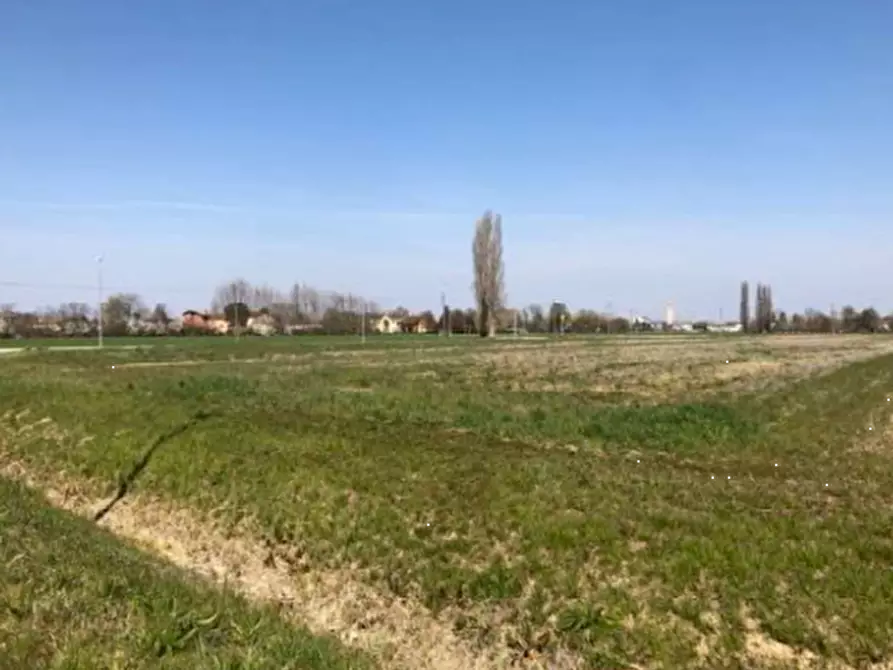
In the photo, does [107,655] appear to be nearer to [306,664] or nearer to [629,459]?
[306,664]

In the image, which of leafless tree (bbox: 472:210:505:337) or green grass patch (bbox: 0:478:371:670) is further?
leafless tree (bbox: 472:210:505:337)

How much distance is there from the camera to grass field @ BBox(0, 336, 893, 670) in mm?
8047

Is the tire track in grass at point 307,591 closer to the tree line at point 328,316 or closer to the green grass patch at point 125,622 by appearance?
the green grass patch at point 125,622

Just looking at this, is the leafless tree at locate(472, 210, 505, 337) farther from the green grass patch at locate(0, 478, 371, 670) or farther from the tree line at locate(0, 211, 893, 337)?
the green grass patch at locate(0, 478, 371, 670)

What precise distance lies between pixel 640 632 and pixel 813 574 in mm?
2049

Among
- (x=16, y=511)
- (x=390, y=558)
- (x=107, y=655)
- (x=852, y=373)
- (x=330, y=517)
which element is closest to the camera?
(x=107, y=655)

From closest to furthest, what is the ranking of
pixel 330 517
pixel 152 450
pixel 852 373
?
1. pixel 330 517
2. pixel 152 450
3. pixel 852 373

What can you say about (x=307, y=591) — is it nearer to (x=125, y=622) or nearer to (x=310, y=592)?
(x=310, y=592)

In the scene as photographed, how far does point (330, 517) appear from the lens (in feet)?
38.8

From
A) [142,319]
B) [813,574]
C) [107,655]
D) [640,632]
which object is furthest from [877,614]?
[142,319]

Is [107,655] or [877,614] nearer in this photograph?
[107,655]

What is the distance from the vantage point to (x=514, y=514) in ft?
35.8

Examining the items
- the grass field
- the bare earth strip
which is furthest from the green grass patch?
the bare earth strip

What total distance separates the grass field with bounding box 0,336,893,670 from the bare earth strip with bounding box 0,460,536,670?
0.03 meters
